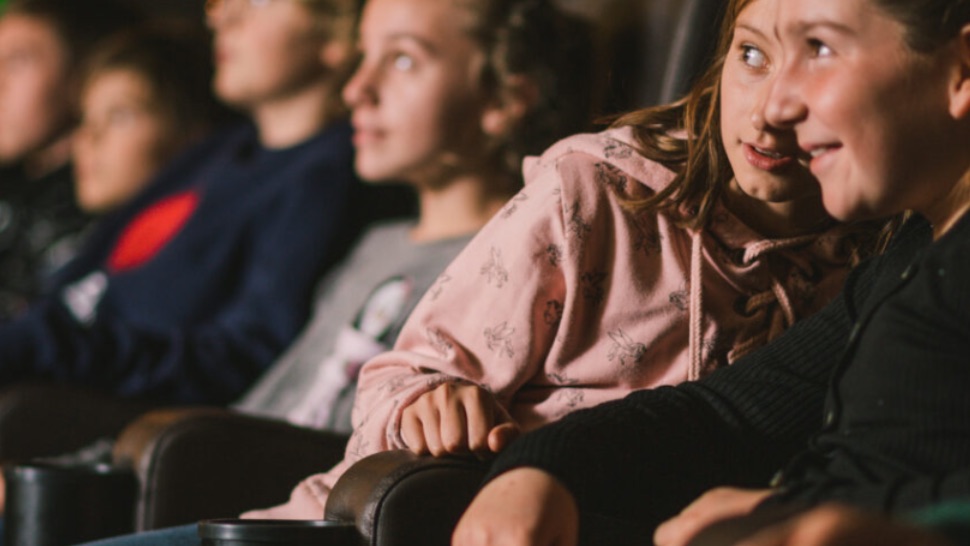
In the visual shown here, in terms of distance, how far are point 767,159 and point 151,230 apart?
1.37 m

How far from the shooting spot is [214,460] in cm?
124

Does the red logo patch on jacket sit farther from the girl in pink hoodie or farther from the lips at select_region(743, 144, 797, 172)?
the lips at select_region(743, 144, 797, 172)

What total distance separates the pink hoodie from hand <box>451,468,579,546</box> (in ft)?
0.62

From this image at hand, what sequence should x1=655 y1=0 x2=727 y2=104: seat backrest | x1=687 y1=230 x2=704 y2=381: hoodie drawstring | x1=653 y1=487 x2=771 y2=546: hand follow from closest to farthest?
x1=653 y1=487 x2=771 y2=546: hand < x1=687 y1=230 x2=704 y2=381: hoodie drawstring < x1=655 y1=0 x2=727 y2=104: seat backrest

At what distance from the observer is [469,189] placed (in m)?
1.51

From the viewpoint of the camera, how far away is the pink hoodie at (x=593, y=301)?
0.97 metres

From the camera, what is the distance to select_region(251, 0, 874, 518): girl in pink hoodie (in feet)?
3.20

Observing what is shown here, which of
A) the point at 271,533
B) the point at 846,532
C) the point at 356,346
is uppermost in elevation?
the point at 846,532

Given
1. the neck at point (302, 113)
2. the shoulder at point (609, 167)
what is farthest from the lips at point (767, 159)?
the neck at point (302, 113)

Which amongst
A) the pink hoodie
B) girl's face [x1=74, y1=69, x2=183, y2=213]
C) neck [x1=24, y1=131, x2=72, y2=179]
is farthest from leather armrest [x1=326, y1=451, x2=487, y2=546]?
neck [x1=24, y1=131, x2=72, y2=179]

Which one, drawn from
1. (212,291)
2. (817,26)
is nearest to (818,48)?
(817,26)

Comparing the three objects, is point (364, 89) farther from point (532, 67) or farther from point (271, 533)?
point (271, 533)

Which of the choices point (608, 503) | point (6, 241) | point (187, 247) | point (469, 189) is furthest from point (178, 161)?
point (608, 503)

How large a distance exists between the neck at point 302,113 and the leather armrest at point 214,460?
73cm
